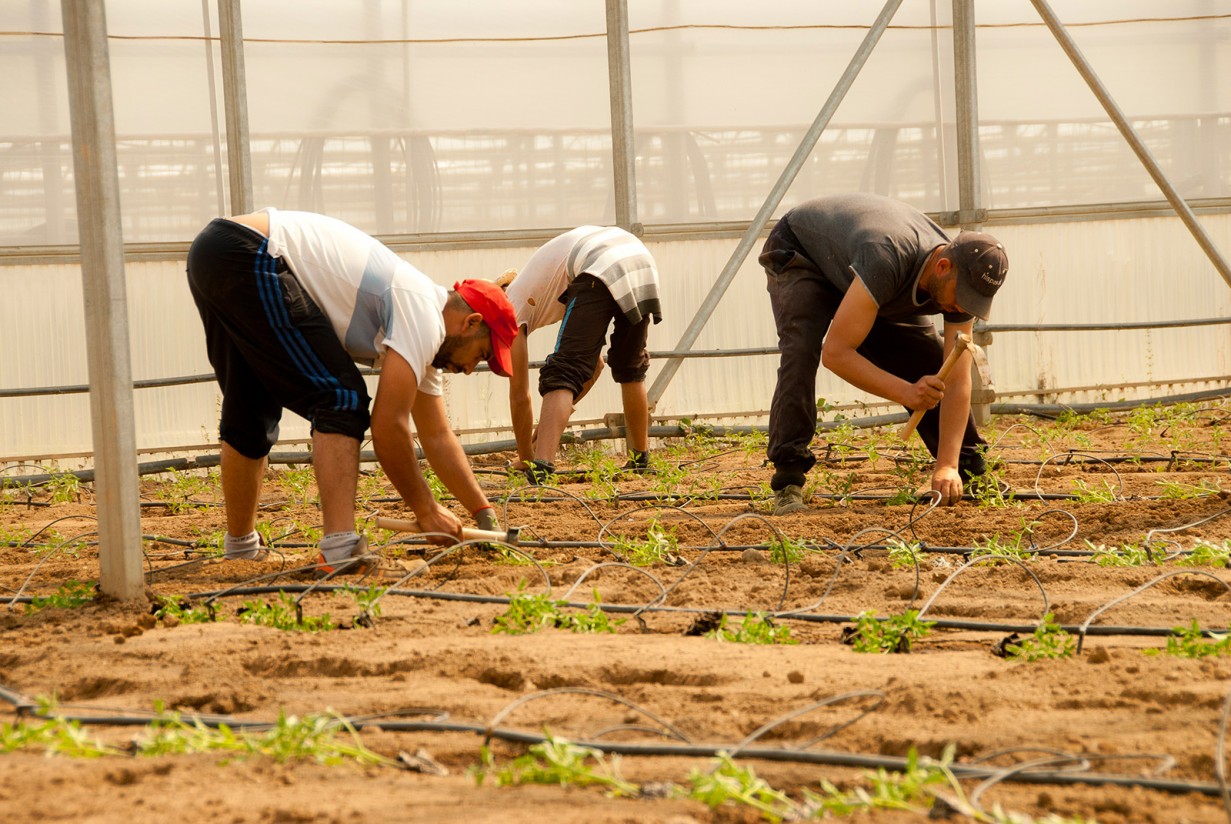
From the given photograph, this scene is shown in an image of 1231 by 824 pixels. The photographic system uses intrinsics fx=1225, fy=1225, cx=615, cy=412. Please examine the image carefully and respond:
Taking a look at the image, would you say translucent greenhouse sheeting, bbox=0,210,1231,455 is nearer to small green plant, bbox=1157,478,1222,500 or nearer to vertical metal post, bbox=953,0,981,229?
vertical metal post, bbox=953,0,981,229

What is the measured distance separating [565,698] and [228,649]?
2.93 ft

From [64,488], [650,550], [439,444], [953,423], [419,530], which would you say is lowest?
[64,488]

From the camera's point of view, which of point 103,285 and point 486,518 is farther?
point 486,518

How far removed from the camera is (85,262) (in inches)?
131

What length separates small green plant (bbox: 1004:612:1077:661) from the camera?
2.71 m

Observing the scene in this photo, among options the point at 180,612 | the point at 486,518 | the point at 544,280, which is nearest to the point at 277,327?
the point at 180,612

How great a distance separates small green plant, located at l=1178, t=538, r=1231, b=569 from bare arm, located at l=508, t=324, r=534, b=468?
325cm

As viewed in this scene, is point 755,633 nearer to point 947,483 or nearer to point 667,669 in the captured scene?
point 667,669

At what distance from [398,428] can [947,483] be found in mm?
2273

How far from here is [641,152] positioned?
8852 mm

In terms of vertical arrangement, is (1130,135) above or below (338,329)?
above

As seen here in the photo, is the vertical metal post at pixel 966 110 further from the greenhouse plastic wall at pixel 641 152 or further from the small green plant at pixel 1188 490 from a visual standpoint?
the small green plant at pixel 1188 490

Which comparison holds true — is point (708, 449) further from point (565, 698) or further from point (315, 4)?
point (565, 698)

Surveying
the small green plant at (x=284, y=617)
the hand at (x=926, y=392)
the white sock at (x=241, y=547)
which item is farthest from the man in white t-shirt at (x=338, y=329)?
the hand at (x=926, y=392)
